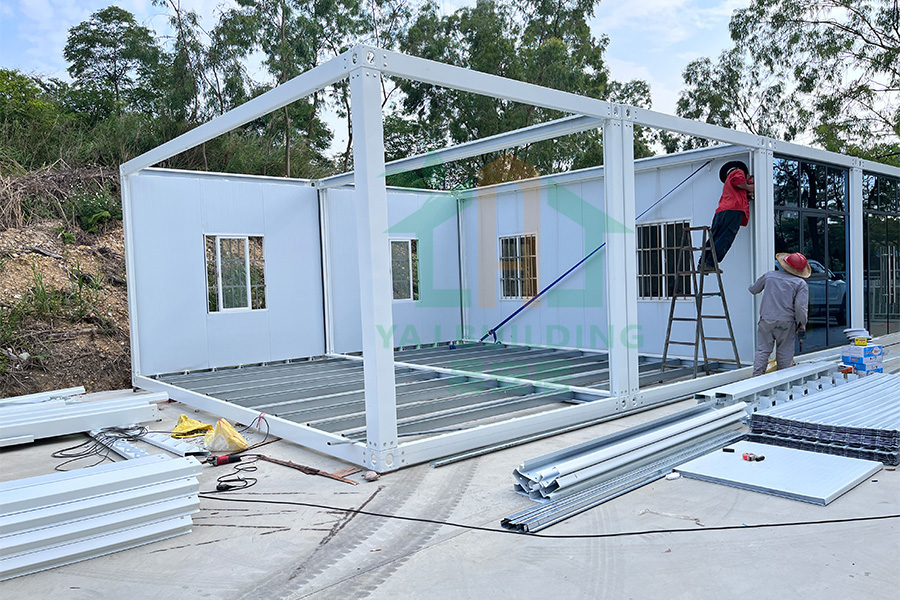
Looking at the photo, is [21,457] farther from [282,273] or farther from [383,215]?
[282,273]

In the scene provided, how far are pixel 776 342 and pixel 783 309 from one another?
409mm

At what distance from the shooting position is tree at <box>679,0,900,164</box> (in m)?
21.9

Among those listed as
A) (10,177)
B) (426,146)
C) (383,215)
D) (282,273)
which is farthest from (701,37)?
(383,215)

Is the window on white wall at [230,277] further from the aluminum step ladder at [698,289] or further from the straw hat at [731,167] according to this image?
the straw hat at [731,167]

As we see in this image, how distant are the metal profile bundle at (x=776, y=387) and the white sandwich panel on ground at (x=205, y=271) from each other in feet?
21.5

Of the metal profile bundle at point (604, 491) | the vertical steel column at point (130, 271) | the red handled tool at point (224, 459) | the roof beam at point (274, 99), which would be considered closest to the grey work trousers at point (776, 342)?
the metal profile bundle at point (604, 491)

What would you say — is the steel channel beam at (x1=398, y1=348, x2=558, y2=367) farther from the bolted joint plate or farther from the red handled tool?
the bolted joint plate

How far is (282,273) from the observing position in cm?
1027

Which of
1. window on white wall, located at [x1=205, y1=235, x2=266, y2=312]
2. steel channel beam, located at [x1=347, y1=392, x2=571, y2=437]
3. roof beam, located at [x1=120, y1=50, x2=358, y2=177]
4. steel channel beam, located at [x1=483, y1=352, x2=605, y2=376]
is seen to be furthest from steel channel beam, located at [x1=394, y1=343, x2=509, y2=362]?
roof beam, located at [x1=120, y1=50, x2=358, y2=177]

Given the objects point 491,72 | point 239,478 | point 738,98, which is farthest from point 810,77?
point 239,478

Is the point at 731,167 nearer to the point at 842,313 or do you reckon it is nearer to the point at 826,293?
the point at 826,293

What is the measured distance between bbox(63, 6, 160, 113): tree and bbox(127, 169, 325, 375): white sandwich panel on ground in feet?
37.2

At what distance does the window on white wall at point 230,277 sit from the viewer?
9.71m

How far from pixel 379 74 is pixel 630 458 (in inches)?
125
